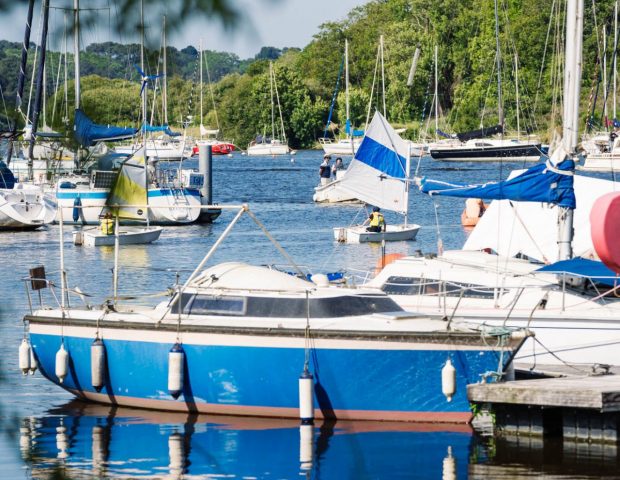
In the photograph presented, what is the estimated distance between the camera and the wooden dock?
669 inches

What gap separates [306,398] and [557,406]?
140 inches

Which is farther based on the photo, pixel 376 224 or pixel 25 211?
pixel 25 211

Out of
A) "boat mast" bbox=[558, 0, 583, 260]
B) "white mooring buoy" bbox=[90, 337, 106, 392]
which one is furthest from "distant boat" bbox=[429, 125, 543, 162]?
"white mooring buoy" bbox=[90, 337, 106, 392]

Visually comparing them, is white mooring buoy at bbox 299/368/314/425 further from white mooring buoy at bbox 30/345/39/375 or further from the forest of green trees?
white mooring buoy at bbox 30/345/39/375

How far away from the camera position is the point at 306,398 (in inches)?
711

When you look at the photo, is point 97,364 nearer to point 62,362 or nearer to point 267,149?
point 62,362

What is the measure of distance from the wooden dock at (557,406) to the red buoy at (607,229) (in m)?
7.76

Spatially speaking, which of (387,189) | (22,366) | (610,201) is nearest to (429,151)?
(387,189)

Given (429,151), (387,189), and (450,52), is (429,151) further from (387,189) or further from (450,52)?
(387,189)

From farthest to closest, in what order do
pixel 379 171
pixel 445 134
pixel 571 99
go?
pixel 445 134, pixel 379 171, pixel 571 99

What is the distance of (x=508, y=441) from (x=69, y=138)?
15.5m

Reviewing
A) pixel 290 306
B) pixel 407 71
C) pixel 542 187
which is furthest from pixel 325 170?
pixel 407 71

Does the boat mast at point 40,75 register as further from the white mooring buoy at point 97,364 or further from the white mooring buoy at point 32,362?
the white mooring buoy at point 32,362

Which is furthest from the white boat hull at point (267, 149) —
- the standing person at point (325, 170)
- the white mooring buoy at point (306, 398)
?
the white mooring buoy at point (306, 398)
